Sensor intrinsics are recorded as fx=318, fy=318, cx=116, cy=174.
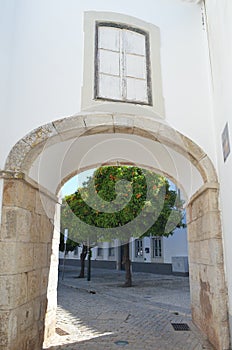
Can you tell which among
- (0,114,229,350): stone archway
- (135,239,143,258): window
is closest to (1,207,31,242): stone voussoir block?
(0,114,229,350): stone archway

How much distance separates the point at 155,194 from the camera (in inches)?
447

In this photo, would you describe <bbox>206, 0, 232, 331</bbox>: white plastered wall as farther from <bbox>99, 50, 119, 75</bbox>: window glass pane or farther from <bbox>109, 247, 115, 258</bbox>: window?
<bbox>109, 247, 115, 258</bbox>: window

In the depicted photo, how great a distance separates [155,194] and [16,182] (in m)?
7.93

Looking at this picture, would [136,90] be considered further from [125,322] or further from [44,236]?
[125,322]

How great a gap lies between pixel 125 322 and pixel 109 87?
4.63 meters

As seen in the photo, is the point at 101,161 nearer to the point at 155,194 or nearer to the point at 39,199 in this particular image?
the point at 39,199

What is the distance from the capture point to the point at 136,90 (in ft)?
15.4

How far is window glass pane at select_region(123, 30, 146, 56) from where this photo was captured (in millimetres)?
4910

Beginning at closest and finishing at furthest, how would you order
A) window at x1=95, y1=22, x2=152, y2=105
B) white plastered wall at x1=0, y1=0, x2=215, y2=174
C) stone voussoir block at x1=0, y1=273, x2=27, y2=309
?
stone voussoir block at x1=0, y1=273, x2=27, y2=309 → white plastered wall at x1=0, y1=0, x2=215, y2=174 → window at x1=95, y1=22, x2=152, y2=105

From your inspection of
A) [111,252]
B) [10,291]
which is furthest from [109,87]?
[111,252]

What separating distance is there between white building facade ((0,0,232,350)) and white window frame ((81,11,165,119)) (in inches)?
0.6

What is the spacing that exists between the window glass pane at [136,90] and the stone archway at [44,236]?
0.37m

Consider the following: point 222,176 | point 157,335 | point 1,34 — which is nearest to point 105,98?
point 1,34

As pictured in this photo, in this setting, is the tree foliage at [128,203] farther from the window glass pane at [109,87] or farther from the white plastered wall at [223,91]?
the white plastered wall at [223,91]
